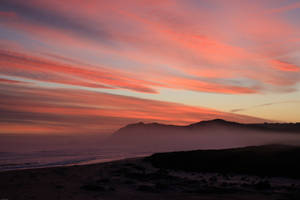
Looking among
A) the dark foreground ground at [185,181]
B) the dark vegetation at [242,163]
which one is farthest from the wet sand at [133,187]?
the dark vegetation at [242,163]

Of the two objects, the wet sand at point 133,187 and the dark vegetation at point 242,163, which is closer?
the wet sand at point 133,187

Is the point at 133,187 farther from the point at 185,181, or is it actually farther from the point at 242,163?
the point at 242,163

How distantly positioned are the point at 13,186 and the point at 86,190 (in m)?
6.11

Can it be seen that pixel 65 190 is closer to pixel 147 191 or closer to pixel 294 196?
pixel 147 191

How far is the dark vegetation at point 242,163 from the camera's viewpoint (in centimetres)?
2622

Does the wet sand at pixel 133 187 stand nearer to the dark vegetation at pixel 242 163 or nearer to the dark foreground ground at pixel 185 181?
the dark foreground ground at pixel 185 181

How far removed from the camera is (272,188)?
19.5 meters

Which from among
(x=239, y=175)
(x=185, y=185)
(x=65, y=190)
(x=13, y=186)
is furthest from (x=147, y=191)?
(x=239, y=175)

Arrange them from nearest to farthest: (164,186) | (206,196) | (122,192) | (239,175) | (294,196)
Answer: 1. (294,196)
2. (206,196)
3. (122,192)
4. (164,186)
5. (239,175)

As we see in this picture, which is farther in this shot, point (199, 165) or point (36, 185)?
point (199, 165)

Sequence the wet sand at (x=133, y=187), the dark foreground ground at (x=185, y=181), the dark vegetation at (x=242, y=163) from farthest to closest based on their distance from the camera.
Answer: the dark vegetation at (x=242, y=163) → the dark foreground ground at (x=185, y=181) → the wet sand at (x=133, y=187)

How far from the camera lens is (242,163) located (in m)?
29.7

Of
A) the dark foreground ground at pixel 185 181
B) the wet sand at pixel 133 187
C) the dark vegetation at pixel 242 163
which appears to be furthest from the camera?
the dark vegetation at pixel 242 163

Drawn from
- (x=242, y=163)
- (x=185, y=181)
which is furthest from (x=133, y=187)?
(x=242, y=163)
